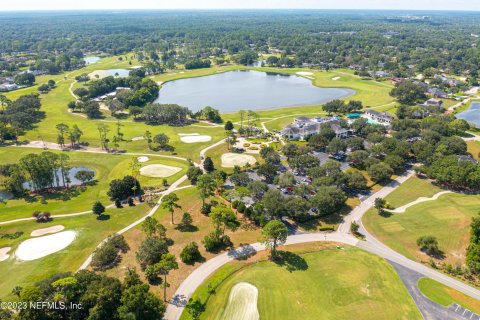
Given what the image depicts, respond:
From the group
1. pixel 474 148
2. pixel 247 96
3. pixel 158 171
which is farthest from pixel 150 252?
pixel 247 96

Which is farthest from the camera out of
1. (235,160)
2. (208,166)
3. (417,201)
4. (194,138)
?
(194,138)

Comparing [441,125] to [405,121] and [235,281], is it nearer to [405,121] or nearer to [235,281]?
[405,121]

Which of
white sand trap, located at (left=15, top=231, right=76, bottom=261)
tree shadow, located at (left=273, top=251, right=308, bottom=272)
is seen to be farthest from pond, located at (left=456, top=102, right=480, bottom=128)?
white sand trap, located at (left=15, top=231, right=76, bottom=261)

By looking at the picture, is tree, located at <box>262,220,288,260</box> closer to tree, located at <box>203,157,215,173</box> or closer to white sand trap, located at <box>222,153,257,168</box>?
tree, located at <box>203,157,215,173</box>

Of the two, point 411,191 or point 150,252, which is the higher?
point 150,252

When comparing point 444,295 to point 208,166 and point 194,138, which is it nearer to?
point 208,166

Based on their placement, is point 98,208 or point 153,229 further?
point 98,208
